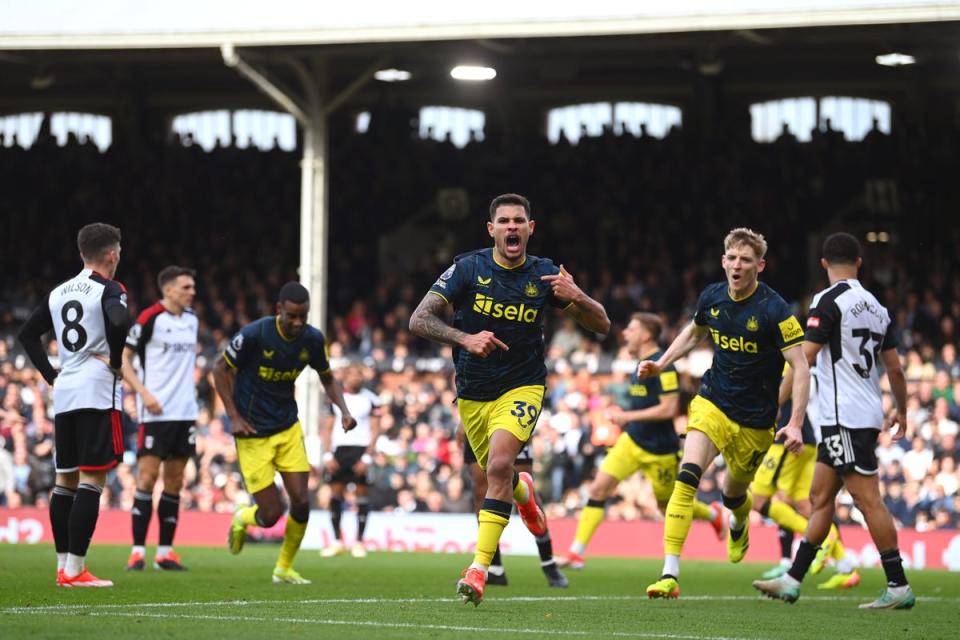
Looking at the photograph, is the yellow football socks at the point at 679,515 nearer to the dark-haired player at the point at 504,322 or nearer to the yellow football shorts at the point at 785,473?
the dark-haired player at the point at 504,322

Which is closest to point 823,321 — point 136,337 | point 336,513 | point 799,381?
point 799,381

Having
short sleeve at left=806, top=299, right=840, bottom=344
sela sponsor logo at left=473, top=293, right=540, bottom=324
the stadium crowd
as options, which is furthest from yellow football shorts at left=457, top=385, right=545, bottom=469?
the stadium crowd

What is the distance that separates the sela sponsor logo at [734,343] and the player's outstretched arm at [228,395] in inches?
144

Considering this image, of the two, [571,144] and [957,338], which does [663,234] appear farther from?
[957,338]

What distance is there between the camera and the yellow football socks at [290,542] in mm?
11398

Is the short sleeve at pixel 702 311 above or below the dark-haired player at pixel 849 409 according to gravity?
above

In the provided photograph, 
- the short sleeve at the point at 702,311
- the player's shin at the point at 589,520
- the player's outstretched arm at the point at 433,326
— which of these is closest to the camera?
the player's outstretched arm at the point at 433,326

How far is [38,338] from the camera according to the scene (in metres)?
10.0

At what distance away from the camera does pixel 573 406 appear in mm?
21672

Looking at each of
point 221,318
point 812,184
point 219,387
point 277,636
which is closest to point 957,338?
point 812,184

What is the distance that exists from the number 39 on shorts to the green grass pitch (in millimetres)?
1101

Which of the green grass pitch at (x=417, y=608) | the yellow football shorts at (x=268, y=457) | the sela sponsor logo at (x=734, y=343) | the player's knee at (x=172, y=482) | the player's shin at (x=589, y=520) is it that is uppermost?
the sela sponsor logo at (x=734, y=343)

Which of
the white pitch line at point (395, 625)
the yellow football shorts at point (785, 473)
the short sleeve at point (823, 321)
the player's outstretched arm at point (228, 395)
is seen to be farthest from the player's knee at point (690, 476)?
the player's outstretched arm at point (228, 395)

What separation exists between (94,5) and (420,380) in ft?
24.3
